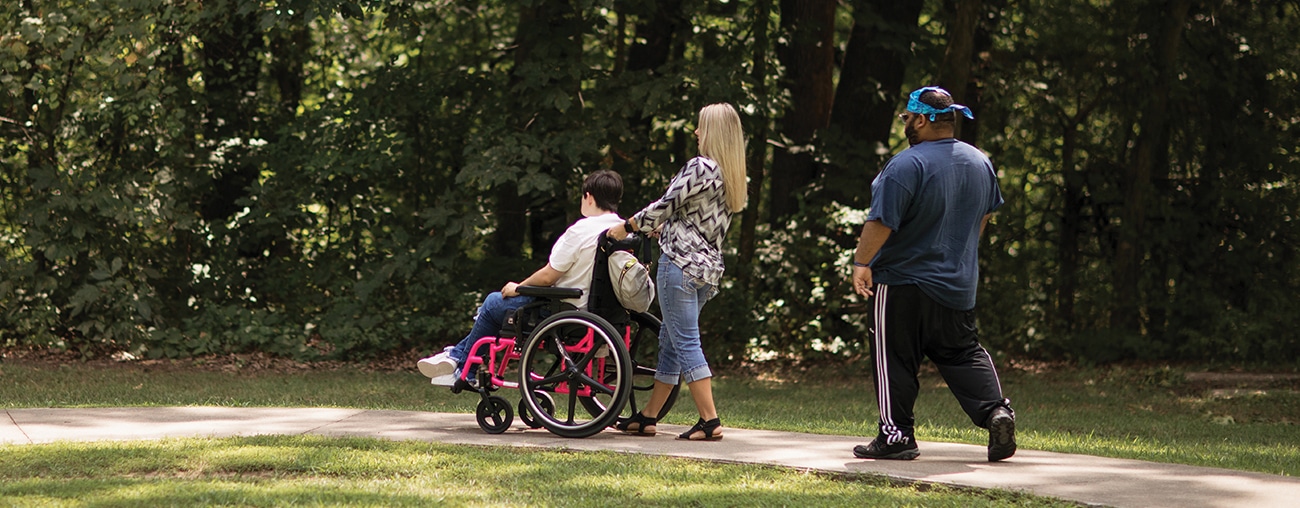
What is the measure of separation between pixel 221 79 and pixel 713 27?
499cm

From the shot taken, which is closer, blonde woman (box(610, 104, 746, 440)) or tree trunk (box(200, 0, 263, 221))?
blonde woman (box(610, 104, 746, 440))

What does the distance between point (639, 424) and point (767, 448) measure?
2.35 ft

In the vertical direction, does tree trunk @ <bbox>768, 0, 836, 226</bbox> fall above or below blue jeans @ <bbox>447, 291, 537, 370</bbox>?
above

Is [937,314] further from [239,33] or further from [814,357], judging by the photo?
[239,33]

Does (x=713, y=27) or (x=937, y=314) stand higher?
(x=713, y=27)

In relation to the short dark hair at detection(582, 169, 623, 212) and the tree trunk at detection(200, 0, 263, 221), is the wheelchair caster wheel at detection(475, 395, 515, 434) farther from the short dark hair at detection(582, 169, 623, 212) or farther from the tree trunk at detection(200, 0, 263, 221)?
the tree trunk at detection(200, 0, 263, 221)

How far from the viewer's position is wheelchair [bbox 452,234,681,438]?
6.25 metres

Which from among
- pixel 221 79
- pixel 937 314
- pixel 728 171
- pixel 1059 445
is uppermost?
pixel 221 79

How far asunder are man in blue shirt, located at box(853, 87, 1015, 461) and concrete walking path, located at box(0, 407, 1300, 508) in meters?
0.23

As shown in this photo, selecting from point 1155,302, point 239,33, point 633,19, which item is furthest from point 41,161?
point 1155,302

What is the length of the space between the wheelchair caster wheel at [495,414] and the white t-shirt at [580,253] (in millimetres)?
614

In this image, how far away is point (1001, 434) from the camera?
5.71m

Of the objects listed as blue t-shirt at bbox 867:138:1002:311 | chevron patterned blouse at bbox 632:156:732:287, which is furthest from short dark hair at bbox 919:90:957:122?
chevron patterned blouse at bbox 632:156:732:287

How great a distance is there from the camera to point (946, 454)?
6098 millimetres
